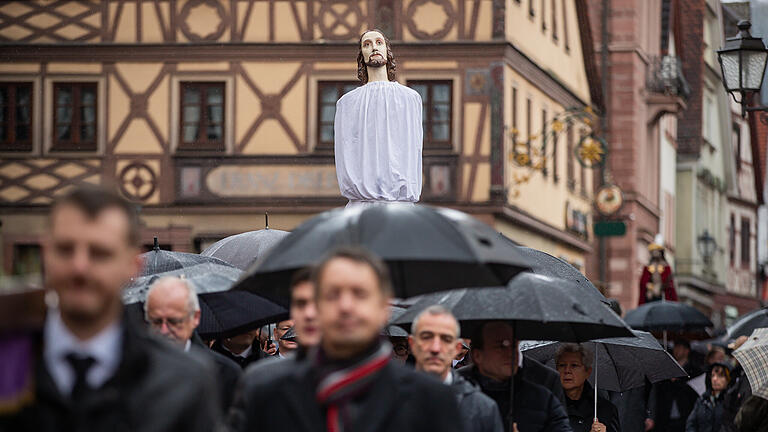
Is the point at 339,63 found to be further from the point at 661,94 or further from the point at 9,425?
the point at 9,425

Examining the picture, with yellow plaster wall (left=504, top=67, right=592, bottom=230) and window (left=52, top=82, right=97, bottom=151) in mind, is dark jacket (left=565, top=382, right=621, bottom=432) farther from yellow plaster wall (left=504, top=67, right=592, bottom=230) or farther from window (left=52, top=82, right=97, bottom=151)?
window (left=52, top=82, right=97, bottom=151)

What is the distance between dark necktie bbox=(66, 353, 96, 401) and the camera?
190 inches

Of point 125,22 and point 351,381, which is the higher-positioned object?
point 125,22

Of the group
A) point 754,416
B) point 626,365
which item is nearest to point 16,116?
point 626,365

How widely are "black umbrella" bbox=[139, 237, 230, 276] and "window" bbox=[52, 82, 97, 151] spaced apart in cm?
2046

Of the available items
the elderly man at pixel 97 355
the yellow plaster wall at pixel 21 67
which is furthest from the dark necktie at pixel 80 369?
the yellow plaster wall at pixel 21 67

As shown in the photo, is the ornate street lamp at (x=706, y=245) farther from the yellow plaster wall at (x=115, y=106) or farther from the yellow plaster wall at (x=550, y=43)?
the yellow plaster wall at (x=115, y=106)

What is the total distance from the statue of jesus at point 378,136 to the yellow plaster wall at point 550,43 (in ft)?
67.6

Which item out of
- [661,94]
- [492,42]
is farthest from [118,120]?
[661,94]

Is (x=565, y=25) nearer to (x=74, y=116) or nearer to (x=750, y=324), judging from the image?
(x=74, y=116)

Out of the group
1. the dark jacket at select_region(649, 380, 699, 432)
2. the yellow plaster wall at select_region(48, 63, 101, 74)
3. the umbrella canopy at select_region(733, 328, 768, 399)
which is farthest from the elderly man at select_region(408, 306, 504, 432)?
the yellow plaster wall at select_region(48, 63, 101, 74)

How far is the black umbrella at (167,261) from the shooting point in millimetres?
12016

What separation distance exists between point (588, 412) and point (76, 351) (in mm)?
7193

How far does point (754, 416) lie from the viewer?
1184 centimetres
